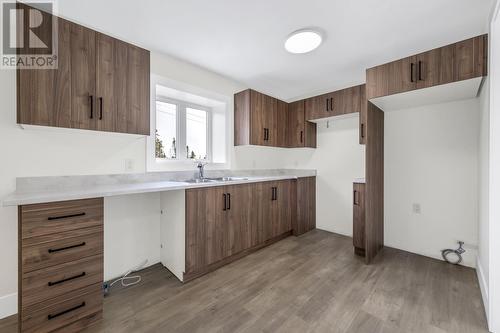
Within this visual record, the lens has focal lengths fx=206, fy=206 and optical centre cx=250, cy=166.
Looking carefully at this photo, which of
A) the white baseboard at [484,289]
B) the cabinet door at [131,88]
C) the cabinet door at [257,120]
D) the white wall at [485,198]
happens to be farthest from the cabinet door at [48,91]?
the white baseboard at [484,289]

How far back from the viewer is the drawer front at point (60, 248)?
4.10ft

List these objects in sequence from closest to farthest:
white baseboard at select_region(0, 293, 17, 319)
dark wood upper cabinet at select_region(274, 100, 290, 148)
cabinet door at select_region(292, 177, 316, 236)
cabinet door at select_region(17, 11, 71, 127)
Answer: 1. cabinet door at select_region(17, 11, 71, 127)
2. white baseboard at select_region(0, 293, 17, 319)
3. cabinet door at select_region(292, 177, 316, 236)
4. dark wood upper cabinet at select_region(274, 100, 290, 148)

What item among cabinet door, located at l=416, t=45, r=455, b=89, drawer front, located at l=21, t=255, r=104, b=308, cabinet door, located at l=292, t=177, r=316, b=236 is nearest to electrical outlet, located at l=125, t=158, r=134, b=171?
drawer front, located at l=21, t=255, r=104, b=308

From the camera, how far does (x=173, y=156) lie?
272cm

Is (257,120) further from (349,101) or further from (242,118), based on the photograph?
(349,101)

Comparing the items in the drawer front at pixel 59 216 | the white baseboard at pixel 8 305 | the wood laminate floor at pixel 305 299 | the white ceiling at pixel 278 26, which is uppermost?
the white ceiling at pixel 278 26

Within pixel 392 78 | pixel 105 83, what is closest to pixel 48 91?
pixel 105 83

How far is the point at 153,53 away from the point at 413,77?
278 cm

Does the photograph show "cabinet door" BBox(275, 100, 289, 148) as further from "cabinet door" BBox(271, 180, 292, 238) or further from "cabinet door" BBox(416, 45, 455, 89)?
"cabinet door" BBox(416, 45, 455, 89)

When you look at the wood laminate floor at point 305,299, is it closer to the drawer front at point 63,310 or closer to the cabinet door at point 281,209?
the drawer front at point 63,310

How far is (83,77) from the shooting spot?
5.38 ft

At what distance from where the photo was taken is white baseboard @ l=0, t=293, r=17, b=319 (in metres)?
1.54

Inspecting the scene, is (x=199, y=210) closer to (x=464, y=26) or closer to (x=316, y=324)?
(x=316, y=324)

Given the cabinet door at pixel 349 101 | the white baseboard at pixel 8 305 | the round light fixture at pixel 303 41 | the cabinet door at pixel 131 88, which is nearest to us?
the white baseboard at pixel 8 305
